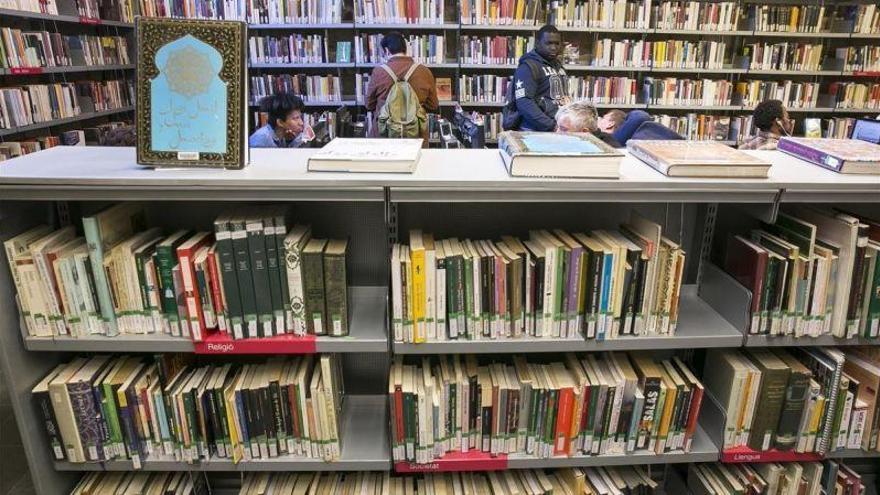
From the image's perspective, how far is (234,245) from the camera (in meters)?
1.47

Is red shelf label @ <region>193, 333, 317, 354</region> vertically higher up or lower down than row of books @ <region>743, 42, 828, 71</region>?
lower down

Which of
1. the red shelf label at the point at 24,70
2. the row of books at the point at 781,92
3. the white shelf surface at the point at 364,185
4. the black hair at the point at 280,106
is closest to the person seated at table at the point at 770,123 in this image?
the white shelf surface at the point at 364,185

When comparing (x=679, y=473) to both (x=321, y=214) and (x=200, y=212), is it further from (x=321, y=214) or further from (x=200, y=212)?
(x=200, y=212)

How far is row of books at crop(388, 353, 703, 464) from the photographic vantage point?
5.32ft

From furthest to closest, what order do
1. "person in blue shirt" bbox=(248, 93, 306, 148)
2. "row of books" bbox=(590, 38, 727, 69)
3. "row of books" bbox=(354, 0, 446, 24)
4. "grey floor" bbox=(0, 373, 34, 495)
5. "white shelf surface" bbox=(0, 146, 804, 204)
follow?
"row of books" bbox=(590, 38, 727, 69)
"row of books" bbox=(354, 0, 446, 24)
"person in blue shirt" bbox=(248, 93, 306, 148)
"grey floor" bbox=(0, 373, 34, 495)
"white shelf surface" bbox=(0, 146, 804, 204)

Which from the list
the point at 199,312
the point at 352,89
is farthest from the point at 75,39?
the point at 199,312

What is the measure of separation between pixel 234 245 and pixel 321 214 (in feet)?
1.22

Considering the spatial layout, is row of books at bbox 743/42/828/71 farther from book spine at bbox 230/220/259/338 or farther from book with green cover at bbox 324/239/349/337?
book spine at bbox 230/220/259/338

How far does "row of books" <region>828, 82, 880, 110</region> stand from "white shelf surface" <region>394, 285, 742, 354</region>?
602 centimetres

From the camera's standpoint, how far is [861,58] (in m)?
6.10

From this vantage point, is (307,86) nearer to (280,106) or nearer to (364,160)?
(280,106)

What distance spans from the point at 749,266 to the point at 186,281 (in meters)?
1.58

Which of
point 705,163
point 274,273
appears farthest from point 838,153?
point 274,273

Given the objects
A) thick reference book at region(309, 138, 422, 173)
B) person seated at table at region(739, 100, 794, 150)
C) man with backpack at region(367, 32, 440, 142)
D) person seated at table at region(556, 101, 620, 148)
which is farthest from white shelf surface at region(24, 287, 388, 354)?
person seated at table at region(739, 100, 794, 150)
